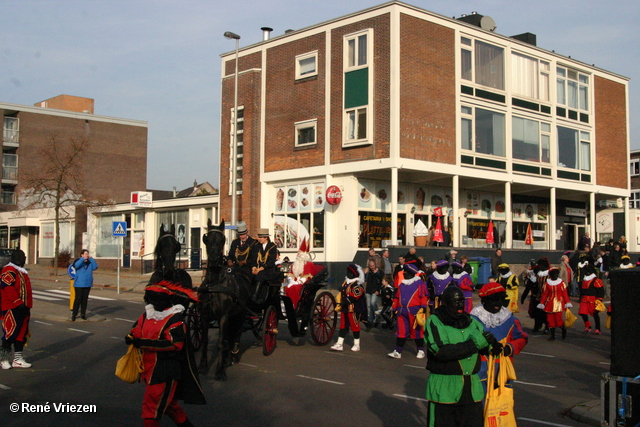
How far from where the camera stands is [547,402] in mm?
8500

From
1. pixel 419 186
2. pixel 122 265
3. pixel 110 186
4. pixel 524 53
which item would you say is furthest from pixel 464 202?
pixel 110 186

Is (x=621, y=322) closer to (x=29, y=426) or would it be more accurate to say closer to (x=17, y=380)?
(x=29, y=426)

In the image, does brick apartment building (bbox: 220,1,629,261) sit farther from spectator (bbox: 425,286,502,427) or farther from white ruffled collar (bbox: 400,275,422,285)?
spectator (bbox: 425,286,502,427)

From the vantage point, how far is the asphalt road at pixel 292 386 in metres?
7.46

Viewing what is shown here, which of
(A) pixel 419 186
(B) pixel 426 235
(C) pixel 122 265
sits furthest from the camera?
(C) pixel 122 265

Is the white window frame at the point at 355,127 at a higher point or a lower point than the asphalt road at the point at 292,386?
higher

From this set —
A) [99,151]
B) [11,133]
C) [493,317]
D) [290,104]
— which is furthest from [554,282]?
[11,133]

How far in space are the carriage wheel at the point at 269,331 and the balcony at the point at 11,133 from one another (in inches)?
2222

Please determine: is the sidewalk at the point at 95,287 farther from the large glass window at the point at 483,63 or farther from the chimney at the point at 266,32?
the large glass window at the point at 483,63

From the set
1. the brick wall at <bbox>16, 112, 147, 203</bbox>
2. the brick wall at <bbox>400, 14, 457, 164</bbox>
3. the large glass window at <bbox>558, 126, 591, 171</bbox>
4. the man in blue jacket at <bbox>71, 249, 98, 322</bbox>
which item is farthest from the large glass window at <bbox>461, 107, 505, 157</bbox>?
the brick wall at <bbox>16, 112, 147, 203</bbox>

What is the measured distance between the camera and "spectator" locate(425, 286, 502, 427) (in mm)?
5098

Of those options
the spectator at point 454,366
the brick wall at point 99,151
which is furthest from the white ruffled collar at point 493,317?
the brick wall at point 99,151

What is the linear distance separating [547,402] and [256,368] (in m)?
4.57

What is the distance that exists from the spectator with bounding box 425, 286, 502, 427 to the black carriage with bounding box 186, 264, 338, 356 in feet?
17.1
